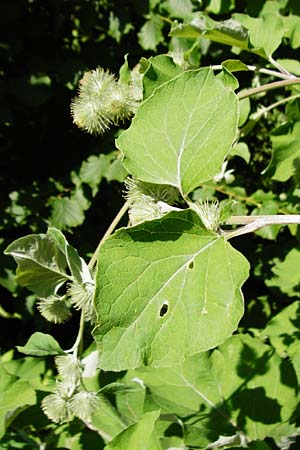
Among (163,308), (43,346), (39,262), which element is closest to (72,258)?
(39,262)

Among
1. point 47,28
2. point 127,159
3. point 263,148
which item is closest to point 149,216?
point 127,159

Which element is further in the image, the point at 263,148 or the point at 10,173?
the point at 263,148

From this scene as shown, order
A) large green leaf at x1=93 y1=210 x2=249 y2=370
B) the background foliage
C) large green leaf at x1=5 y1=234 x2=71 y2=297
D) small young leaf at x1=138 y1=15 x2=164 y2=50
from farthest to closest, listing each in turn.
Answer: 1. small young leaf at x1=138 y1=15 x2=164 y2=50
2. the background foliage
3. large green leaf at x1=5 y1=234 x2=71 y2=297
4. large green leaf at x1=93 y1=210 x2=249 y2=370

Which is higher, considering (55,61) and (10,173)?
(55,61)

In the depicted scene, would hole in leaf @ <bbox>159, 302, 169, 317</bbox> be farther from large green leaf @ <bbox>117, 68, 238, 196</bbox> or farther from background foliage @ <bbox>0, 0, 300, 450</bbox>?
background foliage @ <bbox>0, 0, 300, 450</bbox>

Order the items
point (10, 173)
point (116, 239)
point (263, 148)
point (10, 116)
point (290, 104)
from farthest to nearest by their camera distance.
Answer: point (263, 148) < point (10, 173) < point (10, 116) < point (290, 104) < point (116, 239)

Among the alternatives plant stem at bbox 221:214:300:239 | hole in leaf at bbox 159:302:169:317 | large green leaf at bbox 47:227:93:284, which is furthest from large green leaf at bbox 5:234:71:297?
plant stem at bbox 221:214:300:239

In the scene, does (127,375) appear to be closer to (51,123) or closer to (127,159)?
(127,159)
